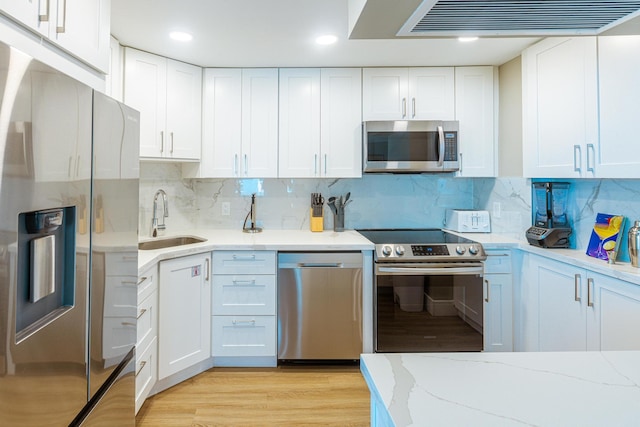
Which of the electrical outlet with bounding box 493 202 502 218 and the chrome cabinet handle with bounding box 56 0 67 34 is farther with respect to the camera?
the electrical outlet with bounding box 493 202 502 218

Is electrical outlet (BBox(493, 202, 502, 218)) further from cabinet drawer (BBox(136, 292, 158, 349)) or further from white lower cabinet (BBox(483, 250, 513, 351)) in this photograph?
cabinet drawer (BBox(136, 292, 158, 349))

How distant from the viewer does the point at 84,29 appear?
1298 mm

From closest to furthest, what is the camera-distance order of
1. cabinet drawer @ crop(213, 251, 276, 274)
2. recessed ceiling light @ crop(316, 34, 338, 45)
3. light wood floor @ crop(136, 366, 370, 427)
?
light wood floor @ crop(136, 366, 370, 427), recessed ceiling light @ crop(316, 34, 338, 45), cabinet drawer @ crop(213, 251, 276, 274)

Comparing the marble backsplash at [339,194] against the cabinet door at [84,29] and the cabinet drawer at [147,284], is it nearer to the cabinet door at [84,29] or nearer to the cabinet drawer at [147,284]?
the cabinet drawer at [147,284]

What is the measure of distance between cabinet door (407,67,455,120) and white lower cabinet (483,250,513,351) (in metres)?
1.19

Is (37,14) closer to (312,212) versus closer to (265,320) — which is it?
(265,320)

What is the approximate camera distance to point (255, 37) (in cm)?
250

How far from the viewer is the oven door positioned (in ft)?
8.70

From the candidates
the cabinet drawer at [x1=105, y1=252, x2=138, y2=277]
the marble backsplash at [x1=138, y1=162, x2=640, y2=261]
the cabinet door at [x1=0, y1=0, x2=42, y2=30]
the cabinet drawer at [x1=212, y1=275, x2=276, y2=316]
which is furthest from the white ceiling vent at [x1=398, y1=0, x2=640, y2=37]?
the marble backsplash at [x1=138, y1=162, x2=640, y2=261]

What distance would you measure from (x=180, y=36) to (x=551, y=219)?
2.71 m

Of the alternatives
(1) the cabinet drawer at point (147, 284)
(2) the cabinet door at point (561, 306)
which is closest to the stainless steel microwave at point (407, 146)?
(2) the cabinet door at point (561, 306)

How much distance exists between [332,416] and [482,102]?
2572 mm

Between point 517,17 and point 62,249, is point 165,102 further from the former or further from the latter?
point 517,17

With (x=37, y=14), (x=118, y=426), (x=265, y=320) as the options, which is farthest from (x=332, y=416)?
(x=37, y=14)
